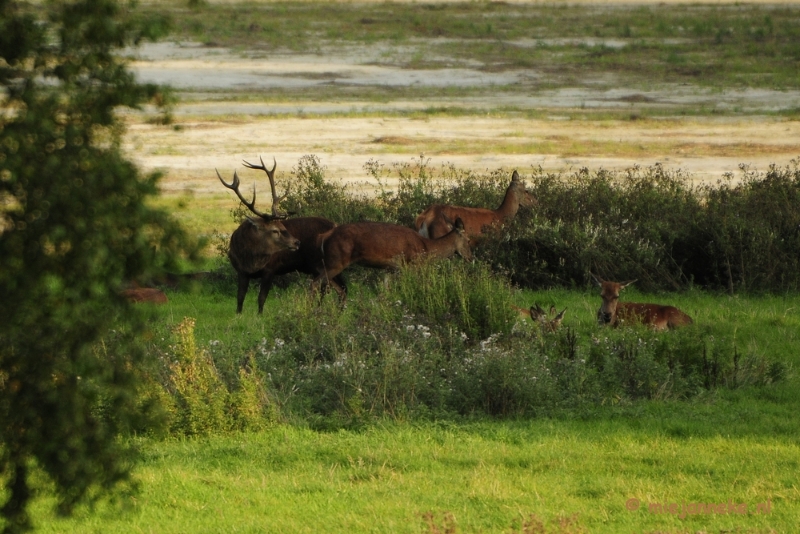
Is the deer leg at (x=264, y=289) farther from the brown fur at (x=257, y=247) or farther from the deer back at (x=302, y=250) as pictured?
the deer back at (x=302, y=250)

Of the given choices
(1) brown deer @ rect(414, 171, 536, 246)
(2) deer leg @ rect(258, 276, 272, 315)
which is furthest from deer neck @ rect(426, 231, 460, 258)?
(2) deer leg @ rect(258, 276, 272, 315)

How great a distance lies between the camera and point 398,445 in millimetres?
8273

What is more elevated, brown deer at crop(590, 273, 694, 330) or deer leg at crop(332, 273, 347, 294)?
brown deer at crop(590, 273, 694, 330)

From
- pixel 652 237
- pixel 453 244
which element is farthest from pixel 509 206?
pixel 453 244

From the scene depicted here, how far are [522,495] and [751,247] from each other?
27.3 ft

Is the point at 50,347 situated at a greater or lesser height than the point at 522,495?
greater

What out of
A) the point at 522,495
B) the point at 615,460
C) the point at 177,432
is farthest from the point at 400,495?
the point at 177,432

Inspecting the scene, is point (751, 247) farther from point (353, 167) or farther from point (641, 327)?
point (353, 167)

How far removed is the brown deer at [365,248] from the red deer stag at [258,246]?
0.41 meters

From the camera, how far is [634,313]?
12.2 metres

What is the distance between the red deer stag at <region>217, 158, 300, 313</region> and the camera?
44.9 ft

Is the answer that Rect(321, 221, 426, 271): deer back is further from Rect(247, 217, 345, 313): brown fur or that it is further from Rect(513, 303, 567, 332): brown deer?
Rect(513, 303, 567, 332): brown deer

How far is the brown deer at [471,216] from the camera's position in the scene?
15062mm

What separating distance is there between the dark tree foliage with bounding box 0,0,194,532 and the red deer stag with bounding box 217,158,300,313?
30.9ft
